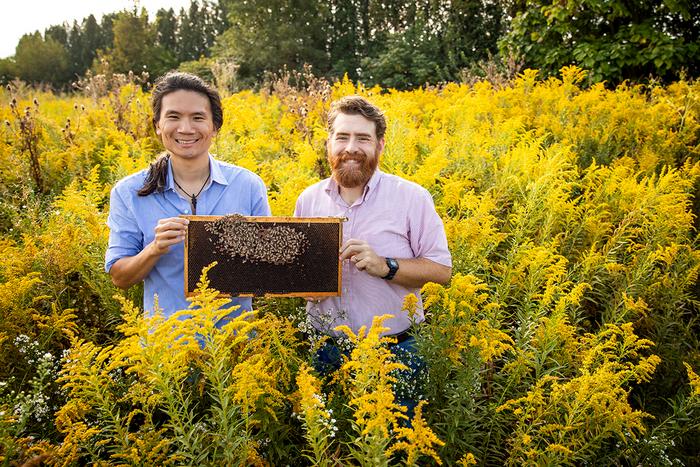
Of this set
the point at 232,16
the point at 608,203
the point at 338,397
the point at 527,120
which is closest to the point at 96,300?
the point at 338,397

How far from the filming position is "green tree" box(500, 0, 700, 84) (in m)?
9.16

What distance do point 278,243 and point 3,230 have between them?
3622 mm

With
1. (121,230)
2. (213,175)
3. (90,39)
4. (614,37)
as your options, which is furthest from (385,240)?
(90,39)

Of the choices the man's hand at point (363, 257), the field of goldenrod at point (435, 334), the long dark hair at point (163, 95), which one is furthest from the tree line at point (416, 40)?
the man's hand at point (363, 257)

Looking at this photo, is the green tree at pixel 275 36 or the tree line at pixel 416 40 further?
the green tree at pixel 275 36

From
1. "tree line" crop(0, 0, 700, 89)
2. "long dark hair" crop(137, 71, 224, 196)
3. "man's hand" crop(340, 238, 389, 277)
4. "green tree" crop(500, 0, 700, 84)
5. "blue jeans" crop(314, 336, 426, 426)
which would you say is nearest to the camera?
"blue jeans" crop(314, 336, 426, 426)

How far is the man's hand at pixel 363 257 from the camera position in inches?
95.0

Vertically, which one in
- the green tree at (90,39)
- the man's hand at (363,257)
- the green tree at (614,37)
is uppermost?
the green tree at (90,39)

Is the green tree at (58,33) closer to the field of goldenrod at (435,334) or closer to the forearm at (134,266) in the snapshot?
the field of goldenrod at (435,334)

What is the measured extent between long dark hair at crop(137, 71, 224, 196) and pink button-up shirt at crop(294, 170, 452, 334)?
1.04 metres

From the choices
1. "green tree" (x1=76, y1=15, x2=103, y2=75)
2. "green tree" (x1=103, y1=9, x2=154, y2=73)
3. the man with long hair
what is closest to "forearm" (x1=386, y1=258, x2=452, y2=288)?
the man with long hair

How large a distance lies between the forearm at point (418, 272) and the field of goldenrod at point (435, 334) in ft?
0.97

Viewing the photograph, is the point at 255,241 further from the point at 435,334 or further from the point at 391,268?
the point at 435,334

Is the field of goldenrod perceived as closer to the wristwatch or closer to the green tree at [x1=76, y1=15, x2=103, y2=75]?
the wristwatch
